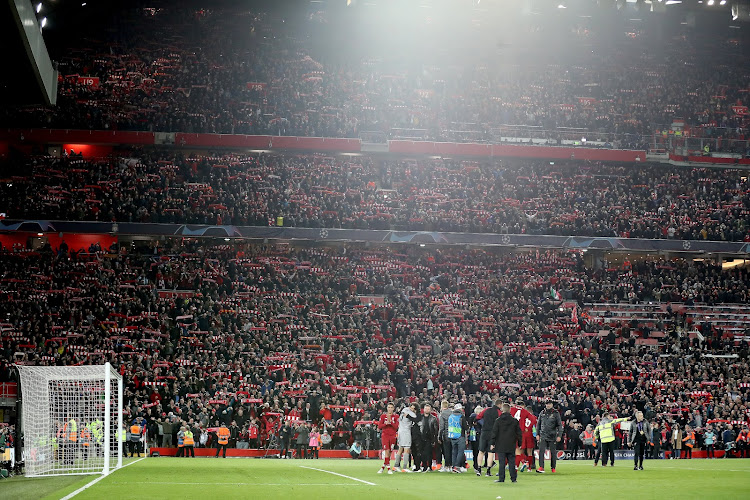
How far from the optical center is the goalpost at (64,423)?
67.3 feet

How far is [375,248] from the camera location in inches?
1988

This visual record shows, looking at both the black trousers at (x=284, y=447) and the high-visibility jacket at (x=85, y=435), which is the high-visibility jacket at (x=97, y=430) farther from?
the black trousers at (x=284, y=447)

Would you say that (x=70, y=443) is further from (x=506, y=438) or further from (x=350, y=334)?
(x=350, y=334)

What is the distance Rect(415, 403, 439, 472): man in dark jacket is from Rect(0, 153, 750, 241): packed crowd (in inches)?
1075

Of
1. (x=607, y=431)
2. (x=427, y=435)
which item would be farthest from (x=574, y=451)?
(x=427, y=435)

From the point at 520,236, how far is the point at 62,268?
24.0 m

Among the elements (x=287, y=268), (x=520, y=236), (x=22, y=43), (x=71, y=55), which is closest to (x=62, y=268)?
(x=287, y=268)

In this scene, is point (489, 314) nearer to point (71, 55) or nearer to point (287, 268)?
point (287, 268)

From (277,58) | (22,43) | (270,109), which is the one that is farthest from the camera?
(277,58)

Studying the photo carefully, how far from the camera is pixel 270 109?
54750mm

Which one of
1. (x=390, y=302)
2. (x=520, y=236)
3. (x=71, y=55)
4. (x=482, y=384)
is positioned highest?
(x=71, y=55)

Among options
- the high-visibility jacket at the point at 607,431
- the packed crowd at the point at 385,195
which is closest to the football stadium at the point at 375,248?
the high-visibility jacket at the point at 607,431

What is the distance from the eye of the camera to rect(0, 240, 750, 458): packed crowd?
32312 mm

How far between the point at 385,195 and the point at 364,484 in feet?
113
